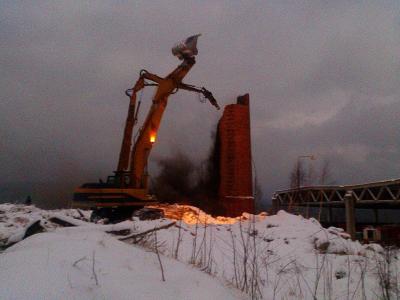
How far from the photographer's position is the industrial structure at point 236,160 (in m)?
22.0

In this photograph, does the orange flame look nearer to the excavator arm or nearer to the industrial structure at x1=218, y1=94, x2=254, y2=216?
the excavator arm

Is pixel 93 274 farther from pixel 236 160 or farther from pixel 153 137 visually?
pixel 236 160

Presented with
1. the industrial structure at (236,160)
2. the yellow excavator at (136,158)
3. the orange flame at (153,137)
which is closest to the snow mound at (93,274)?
the yellow excavator at (136,158)

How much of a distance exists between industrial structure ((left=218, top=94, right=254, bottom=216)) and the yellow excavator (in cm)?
399

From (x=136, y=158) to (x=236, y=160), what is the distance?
26.2 ft

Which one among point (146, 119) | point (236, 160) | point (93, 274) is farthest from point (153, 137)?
point (93, 274)

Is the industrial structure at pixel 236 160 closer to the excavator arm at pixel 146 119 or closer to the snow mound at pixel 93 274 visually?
the excavator arm at pixel 146 119

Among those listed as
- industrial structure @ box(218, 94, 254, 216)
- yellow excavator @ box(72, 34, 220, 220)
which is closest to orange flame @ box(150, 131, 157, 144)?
yellow excavator @ box(72, 34, 220, 220)

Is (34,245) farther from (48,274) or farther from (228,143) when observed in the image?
(228,143)

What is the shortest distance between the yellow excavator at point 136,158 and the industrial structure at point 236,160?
3.99 m

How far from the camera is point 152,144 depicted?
16422mm

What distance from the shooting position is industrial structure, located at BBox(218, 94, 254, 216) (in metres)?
22.0

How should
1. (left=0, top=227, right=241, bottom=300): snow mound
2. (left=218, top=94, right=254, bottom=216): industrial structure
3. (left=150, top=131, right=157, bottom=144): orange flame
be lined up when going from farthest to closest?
1. (left=218, top=94, right=254, bottom=216): industrial structure
2. (left=150, top=131, right=157, bottom=144): orange flame
3. (left=0, top=227, right=241, bottom=300): snow mound

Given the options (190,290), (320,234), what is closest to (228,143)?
(320,234)
